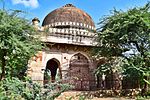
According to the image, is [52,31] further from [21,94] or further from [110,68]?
[21,94]

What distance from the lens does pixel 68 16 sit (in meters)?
22.6

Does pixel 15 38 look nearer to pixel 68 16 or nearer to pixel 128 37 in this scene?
pixel 128 37

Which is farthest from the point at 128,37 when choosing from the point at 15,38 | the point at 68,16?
the point at 68,16

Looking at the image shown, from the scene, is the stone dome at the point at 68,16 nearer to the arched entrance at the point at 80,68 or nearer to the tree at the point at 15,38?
the arched entrance at the point at 80,68

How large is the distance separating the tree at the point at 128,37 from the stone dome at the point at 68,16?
688cm

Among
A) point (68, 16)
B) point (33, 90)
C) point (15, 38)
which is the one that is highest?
point (68, 16)

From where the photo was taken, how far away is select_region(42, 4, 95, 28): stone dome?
22319 mm

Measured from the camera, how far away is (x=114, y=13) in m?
15.2

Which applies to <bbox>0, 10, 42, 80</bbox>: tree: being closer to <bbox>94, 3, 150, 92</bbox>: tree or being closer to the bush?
<bbox>94, 3, 150, 92</bbox>: tree

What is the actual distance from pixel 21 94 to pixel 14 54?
7.24 metres

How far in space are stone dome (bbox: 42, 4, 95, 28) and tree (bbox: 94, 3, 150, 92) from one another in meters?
6.88

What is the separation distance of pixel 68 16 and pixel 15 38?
11273mm

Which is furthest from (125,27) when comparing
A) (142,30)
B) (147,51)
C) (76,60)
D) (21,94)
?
(21,94)

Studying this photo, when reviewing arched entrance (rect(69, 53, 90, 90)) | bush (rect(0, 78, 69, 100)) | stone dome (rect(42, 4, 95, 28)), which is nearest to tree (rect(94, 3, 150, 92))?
arched entrance (rect(69, 53, 90, 90))
